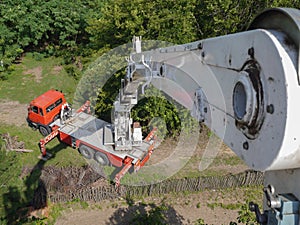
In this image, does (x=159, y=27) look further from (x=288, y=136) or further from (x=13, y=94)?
(x=288, y=136)

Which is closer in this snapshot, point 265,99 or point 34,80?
point 265,99

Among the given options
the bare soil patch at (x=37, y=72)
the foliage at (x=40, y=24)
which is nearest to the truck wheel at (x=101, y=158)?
the bare soil patch at (x=37, y=72)

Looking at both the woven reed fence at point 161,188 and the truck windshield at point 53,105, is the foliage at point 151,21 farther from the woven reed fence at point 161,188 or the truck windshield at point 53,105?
the woven reed fence at point 161,188

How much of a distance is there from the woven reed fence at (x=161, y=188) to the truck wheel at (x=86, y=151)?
4.82 ft

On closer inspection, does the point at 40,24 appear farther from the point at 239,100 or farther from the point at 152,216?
the point at 239,100

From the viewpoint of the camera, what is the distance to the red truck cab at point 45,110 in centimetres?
1298

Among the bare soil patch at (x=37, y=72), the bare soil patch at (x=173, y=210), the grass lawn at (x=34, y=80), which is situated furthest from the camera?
the bare soil patch at (x=37, y=72)

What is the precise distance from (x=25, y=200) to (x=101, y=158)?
2.86 meters

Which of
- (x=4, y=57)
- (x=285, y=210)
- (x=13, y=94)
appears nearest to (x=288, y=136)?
(x=285, y=210)

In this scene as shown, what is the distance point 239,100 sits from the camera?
239cm

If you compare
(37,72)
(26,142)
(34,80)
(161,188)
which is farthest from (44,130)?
(37,72)

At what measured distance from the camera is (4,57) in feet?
60.3

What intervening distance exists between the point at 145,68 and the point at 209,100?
353 cm

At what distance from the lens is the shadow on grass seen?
9.76m
